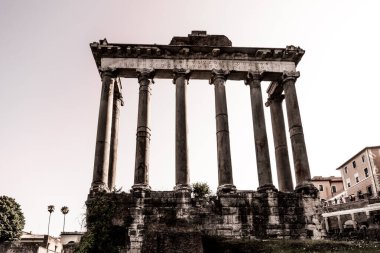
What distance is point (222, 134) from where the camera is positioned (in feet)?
58.2

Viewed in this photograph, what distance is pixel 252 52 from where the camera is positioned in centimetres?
1998

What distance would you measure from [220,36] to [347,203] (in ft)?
103

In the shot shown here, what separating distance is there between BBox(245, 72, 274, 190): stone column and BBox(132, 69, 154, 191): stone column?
5.61 meters

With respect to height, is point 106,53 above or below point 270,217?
above

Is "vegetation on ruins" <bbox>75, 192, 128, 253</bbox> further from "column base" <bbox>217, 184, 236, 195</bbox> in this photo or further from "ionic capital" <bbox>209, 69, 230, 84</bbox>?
"ionic capital" <bbox>209, 69, 230, 84</bbox>

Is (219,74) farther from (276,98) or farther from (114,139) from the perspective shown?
(114,139)

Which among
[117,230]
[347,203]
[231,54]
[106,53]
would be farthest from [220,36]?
[347,203]

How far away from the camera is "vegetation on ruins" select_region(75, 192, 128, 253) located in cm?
1415

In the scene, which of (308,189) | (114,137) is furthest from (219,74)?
(308,189)

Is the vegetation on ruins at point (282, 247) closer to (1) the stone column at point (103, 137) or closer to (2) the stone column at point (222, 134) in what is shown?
(2) the stone column at point (222, 134)

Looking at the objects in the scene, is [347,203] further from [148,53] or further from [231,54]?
[148,53]

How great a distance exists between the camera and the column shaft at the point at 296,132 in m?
17.4

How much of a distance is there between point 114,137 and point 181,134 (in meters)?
4.35

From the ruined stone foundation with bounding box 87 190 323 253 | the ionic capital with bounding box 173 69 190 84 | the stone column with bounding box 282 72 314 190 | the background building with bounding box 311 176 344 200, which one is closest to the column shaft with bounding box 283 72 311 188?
the stone column with bounding box 282 72 314 190
